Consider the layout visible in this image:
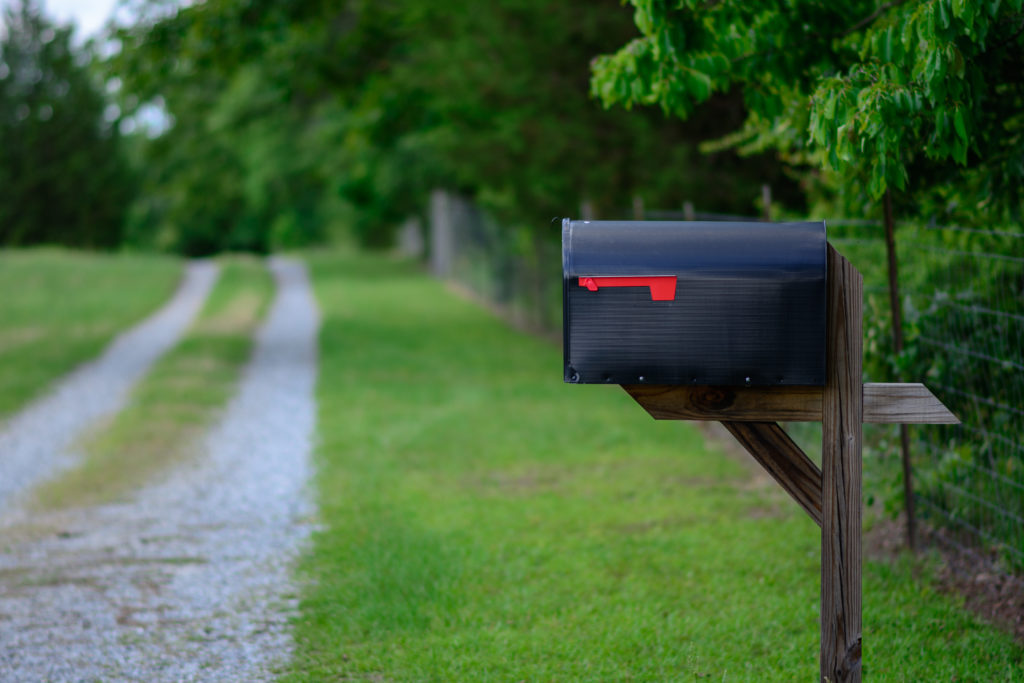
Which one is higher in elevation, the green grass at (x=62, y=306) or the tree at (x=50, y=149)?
the tree at (x=50, y=149)

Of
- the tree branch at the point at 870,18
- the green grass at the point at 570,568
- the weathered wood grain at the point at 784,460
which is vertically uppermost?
the tree branch at the point at 870,18

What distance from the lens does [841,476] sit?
3.53 meters

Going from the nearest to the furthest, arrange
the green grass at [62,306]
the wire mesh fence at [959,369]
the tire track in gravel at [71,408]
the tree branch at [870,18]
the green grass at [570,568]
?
the green grass at [570,568] → the tree branch at [870,18] → the wire mesh fence at [959,369] → the tire track in gravel at [71,408] → the green grass at [62,306]

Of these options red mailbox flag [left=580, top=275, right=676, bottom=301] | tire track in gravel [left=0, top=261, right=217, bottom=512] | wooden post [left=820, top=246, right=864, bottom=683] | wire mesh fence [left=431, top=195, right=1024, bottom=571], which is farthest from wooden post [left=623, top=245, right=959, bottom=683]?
tire track in gravel [left=0, top=261, right=217, bottom=512]

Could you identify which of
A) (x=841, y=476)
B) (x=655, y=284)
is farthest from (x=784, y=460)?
(x=655, y=284)

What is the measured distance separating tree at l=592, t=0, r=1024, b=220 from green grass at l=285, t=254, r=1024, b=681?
200 cm

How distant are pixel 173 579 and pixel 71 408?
673cm

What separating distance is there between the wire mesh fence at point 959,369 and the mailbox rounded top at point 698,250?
1.96 metres

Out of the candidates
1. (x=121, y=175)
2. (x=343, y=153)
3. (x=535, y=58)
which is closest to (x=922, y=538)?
(x=535, y=58)

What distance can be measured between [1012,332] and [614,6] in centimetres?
719

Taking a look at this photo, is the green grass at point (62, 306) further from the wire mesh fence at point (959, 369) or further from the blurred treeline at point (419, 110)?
the wire mesh fence at point (959, 369)

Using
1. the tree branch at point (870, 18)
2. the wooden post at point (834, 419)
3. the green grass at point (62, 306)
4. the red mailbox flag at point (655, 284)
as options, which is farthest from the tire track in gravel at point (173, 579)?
the green grass at point (62, 306)

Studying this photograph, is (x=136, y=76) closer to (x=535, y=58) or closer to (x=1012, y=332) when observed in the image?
(x=535, y=58)

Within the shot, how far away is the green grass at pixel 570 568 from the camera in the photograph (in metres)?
4.63
